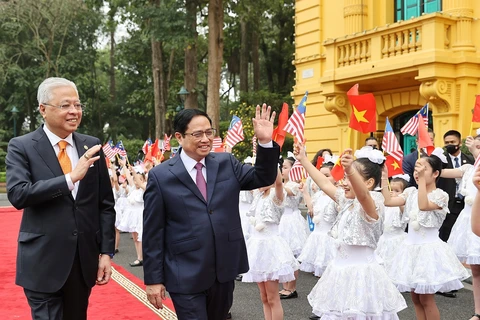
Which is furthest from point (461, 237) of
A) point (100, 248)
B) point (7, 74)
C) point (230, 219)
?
point (7, 74)

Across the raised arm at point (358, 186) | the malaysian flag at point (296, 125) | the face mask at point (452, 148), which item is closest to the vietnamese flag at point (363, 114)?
the malaysian flag at point (296, 125)

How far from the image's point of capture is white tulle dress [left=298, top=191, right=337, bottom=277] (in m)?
8.11

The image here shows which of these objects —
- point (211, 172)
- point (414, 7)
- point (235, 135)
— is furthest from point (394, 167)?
point (414, 7)

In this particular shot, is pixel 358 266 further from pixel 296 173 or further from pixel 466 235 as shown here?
pixel 296 173

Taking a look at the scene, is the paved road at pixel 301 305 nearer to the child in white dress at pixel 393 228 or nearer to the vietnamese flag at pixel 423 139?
the child in white dress at pixel 393 228

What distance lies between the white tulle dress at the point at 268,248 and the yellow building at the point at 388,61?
25.5ft

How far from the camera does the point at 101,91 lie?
41.5m

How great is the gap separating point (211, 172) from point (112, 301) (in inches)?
168

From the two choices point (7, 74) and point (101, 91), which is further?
point (101, 91)

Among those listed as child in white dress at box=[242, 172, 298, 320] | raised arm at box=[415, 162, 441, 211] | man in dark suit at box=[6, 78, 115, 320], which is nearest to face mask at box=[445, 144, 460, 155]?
raised arm at box=[415, 162, 441, 211]

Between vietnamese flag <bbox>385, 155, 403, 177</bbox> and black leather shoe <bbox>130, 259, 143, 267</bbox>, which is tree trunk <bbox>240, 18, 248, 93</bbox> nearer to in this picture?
black leather shoe <bbox>130, 259, 143, 267</bbox>

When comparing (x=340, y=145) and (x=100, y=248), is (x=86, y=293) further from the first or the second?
(x=340, y=145)

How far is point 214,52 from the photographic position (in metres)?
18.0

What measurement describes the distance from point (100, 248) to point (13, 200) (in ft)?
2.25
